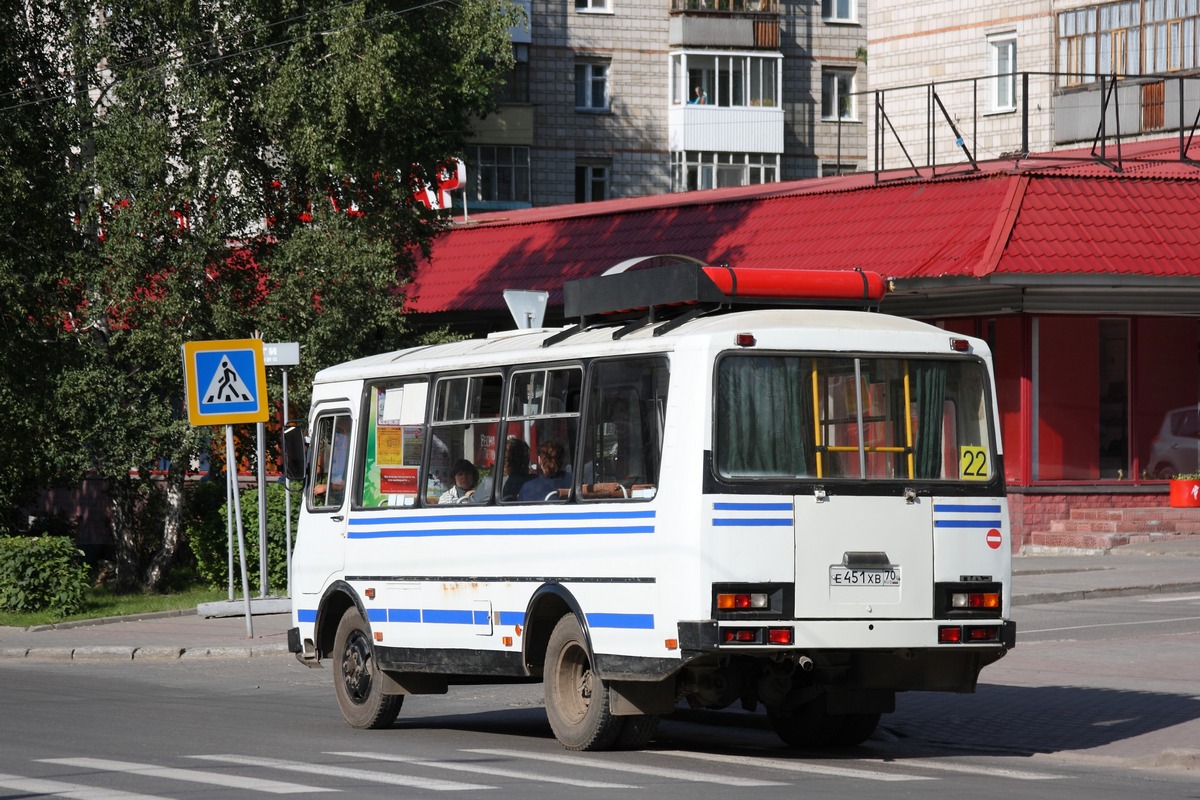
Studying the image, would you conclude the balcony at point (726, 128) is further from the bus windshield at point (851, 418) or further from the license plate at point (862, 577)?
the license plate at point (862, 577)

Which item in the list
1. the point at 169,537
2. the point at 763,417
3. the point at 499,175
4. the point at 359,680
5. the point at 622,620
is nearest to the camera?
the point at 763,417

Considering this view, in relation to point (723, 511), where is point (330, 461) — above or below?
above

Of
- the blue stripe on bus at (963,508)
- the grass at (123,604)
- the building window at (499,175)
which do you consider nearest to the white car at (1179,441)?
the grass at (123,604)

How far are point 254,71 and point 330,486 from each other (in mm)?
13337

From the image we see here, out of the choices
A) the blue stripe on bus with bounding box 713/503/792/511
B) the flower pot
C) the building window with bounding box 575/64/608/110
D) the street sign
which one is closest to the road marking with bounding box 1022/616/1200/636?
the street sign

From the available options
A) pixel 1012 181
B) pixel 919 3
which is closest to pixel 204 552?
pixel 1012 181

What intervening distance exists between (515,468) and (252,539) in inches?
567

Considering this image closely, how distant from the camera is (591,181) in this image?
68438 mm

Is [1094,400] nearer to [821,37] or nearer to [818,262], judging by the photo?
[818,262]

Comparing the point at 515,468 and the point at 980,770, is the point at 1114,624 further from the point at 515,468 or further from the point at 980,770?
the point at 515,468

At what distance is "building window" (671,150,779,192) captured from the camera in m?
66.0

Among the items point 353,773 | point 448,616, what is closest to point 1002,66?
point 448,616

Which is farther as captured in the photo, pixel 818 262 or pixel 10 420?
pixel 818 262

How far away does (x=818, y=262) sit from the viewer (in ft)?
99.9
